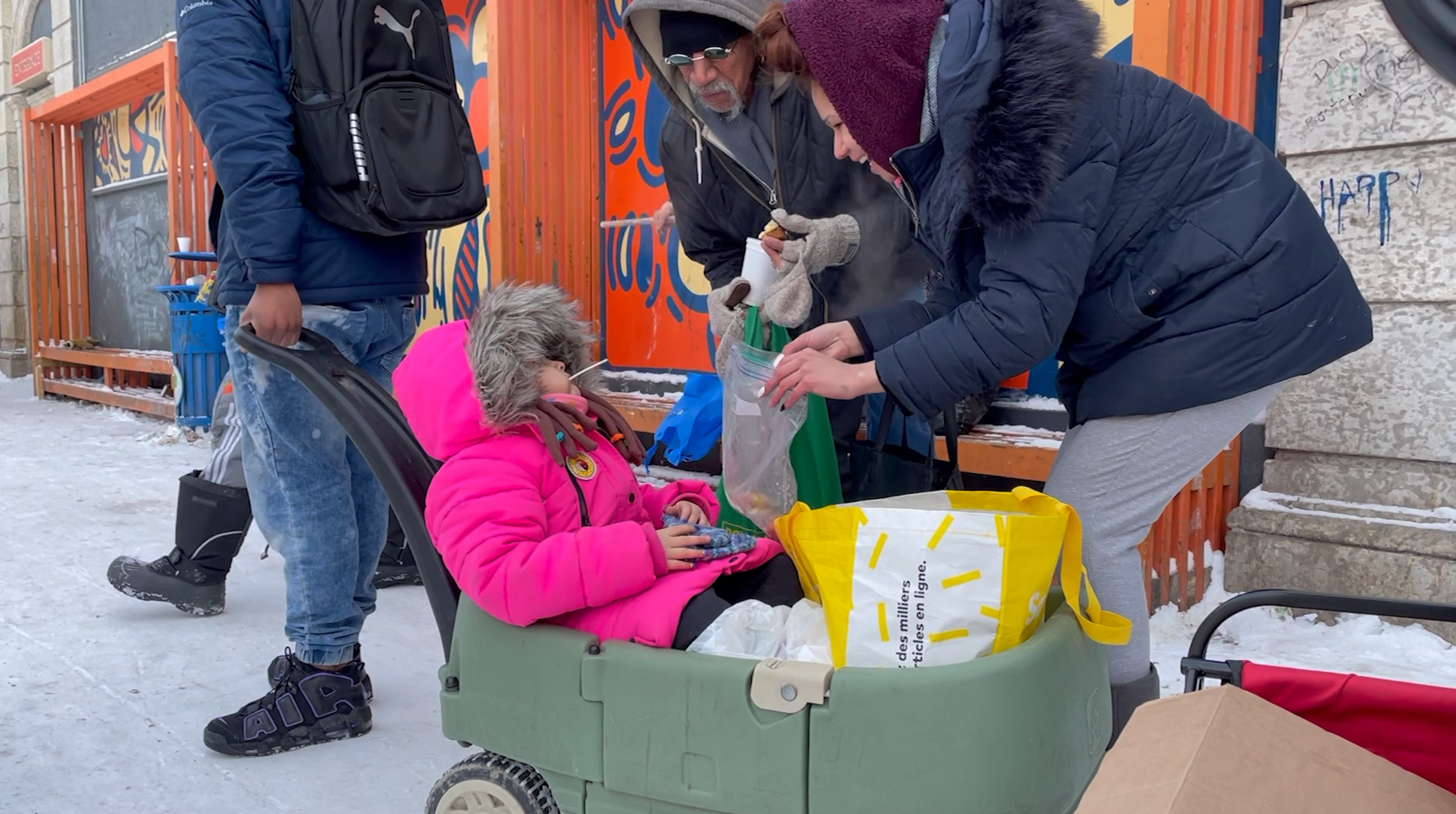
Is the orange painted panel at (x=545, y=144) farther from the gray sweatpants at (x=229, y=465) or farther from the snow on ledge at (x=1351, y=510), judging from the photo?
the snow on ledge at (x=1351, y=510)

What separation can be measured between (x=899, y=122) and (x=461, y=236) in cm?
469

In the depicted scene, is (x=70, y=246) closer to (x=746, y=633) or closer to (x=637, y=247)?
(x=637, y=247)

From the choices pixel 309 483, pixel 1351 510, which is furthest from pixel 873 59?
pixel 1351 510

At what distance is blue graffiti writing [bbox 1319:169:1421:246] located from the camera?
2.86m

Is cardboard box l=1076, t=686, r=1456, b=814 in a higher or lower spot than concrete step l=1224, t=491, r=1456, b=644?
higher

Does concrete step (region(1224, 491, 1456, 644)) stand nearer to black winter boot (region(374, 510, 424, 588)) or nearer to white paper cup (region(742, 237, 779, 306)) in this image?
white paper cup (region(742, 237, 779, 306))

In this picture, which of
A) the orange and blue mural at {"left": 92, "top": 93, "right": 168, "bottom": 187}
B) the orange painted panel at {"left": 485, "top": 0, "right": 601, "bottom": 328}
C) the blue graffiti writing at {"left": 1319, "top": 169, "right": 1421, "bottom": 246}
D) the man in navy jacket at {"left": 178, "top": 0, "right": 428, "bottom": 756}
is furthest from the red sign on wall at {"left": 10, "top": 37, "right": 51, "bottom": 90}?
the blue graffiti writing at {"left": 1319, "top": 169, "right": 1421, "bottom": 246}

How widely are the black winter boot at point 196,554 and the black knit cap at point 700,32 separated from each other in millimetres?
1933

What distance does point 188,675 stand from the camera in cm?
283

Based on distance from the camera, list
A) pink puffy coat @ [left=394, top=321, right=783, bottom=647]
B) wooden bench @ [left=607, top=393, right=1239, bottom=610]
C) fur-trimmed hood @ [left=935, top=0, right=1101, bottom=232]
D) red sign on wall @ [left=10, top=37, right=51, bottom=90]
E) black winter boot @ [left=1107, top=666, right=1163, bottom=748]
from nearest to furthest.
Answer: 1. fur-trimmed hood @ [left=935, top=0, right=1101, bottom=232]
2. pink puffy coat @ [left=394, top=321, right=783, bottom=647]
3. black winter boot @ [left=1107, top=666, right=1163, bottom=748]
4. wooden bench @ [left=607, top=393, right=1239, bottom=610]
5. red sign on wall @ [left=10, top=37, right=51, bottom=90]

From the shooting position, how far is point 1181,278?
165 cm

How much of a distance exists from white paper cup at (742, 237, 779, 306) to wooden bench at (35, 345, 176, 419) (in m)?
6.74

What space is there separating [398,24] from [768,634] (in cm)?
165

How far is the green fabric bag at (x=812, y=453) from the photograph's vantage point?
86.0 inches
